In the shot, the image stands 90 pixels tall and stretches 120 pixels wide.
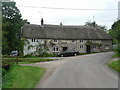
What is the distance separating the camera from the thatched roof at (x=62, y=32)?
44.3 meters

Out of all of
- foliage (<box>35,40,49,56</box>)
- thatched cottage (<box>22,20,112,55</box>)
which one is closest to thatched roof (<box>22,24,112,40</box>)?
thatched cottage (<box>22,20,112,55</box>)

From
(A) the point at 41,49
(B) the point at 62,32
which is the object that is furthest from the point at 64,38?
(A) the point at 41,49

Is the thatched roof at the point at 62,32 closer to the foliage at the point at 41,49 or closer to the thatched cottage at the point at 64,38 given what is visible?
the thatched cottage at the point at 64,38

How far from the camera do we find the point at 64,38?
44.7 m

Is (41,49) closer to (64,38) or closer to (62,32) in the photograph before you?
(64,38)

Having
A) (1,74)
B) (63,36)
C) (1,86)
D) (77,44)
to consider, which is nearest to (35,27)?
(63,36)

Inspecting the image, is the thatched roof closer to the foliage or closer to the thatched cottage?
the thatched cottage

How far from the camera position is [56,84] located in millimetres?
12719

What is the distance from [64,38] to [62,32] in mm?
2312

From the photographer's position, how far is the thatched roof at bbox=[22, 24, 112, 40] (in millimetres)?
44281

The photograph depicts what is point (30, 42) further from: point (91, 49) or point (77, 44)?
point (91, 49)

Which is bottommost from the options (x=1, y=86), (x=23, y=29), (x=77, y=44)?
(x=1, y=86)

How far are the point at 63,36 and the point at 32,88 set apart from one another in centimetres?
3341

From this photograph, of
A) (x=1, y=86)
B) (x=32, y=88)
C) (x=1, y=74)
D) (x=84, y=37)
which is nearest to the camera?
(x=32, y=88)
